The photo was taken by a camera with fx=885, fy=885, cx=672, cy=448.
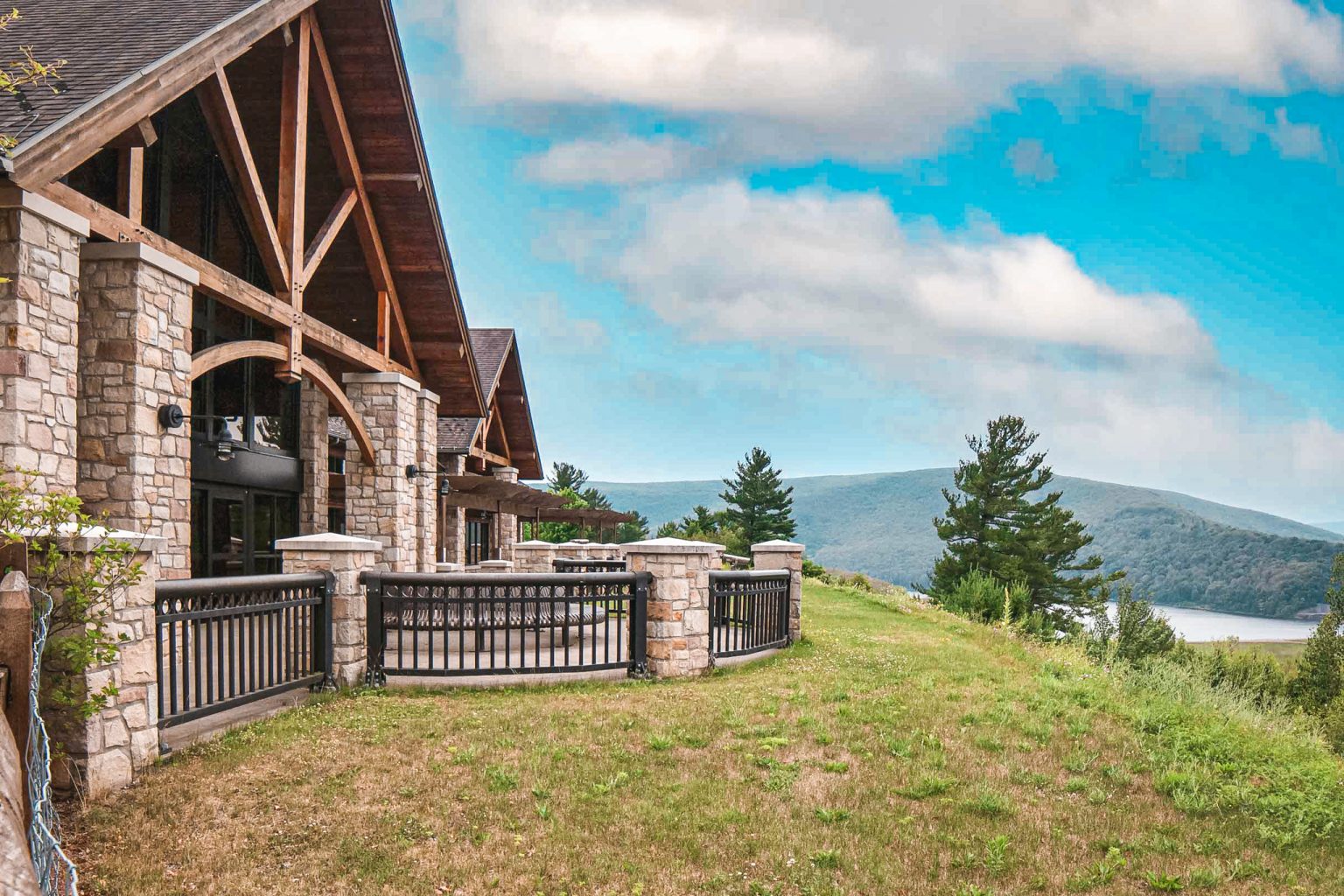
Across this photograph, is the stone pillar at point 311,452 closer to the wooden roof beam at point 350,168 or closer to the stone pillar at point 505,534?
the wooden roof beam at point 350,168

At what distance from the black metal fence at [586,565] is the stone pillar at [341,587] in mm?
7232

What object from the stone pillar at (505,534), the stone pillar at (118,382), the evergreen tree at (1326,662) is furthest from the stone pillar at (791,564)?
the evergreen tree at (1326,662)

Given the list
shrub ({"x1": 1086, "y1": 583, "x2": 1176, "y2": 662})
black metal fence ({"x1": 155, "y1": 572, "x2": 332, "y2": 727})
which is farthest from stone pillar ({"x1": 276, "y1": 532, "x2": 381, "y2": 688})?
shrub ({"x1": 1086, "y1": 583, "x2": 1176, "y2": 662})

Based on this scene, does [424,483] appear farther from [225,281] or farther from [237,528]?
[225,281]

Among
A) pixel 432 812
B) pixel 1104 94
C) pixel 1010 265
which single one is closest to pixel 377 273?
pixel 432 812

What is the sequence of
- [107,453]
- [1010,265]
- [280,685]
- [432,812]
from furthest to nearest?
[1010,265] → [107,453] → [280,685] → [432,812]

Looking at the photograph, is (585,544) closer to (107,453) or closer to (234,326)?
(234,326)

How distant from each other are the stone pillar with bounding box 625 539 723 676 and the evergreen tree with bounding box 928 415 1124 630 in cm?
3835

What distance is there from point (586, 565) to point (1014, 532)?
118ft

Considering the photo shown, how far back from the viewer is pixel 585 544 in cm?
2166

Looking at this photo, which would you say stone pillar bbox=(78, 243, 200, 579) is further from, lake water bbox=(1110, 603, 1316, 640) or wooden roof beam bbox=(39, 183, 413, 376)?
lake water bbox=(1110, 603, 1316, 640)

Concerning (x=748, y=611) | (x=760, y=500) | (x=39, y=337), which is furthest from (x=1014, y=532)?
(x=39, y=337)

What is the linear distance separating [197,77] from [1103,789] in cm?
1033

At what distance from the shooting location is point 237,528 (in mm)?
13898
